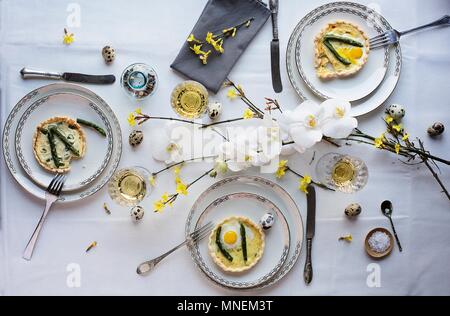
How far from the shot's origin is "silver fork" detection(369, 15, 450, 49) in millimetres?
1490

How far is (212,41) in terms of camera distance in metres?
1.46

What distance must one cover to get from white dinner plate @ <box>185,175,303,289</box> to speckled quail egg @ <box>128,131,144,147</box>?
24cm

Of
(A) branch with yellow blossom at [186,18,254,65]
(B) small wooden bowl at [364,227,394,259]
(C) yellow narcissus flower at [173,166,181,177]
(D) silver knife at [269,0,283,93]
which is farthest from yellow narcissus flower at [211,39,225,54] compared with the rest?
(B) small wooden bowl at [364,227,394,259]

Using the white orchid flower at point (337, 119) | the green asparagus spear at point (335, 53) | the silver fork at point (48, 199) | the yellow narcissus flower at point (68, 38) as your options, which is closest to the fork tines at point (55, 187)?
the silver fork at point (48, 199)

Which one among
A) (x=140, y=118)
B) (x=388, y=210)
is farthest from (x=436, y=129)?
(x=140, y=118)

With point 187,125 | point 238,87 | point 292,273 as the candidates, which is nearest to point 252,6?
point 238,87

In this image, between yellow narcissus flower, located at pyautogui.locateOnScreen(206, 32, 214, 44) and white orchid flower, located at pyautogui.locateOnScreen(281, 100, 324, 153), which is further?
yellow narcissus flower, located at pyautogui.locateOnScreen(206, 32, 214, 44)

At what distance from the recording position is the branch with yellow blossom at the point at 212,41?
4.82ft

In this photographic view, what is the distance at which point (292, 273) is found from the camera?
1.50m

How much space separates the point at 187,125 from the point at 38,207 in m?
0.49

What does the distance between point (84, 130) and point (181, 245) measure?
438 millimetres

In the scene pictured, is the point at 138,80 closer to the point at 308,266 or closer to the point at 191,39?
the point at 191,39

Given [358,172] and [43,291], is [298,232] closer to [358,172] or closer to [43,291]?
[358,172]

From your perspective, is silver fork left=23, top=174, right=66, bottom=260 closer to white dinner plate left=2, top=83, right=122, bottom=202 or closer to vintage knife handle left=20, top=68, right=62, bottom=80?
white dinner plate left=2, top=83, right=122, bottom=202
